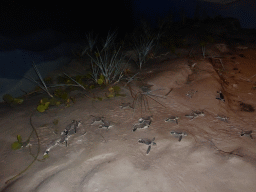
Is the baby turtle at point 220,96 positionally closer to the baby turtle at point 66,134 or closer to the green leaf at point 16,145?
the baby turtle at point 66,134

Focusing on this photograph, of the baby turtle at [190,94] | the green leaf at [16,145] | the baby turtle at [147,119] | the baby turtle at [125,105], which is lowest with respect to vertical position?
the baby turtle at [190,94]

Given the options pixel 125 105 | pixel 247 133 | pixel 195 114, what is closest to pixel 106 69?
pixel 125 105

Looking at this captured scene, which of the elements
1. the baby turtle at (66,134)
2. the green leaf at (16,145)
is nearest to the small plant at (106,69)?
the baby turtle at (66,134)

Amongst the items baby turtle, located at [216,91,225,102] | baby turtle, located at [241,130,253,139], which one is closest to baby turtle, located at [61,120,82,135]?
baby turtle, located at [241,130,253,139]

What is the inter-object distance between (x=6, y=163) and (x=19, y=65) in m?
2.30

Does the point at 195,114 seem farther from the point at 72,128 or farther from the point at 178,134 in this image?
the point at 72,128

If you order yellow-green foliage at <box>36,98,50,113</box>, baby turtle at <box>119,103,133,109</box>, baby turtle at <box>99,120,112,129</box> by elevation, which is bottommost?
baby turtle at <box>119,103,133,109</box>

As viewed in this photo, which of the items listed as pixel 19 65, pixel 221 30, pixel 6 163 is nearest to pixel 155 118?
pixel 6 163

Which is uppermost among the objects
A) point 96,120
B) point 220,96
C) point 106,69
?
point 106,69

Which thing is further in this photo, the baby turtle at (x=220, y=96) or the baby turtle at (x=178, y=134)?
the baby turtle at (x=220, y=96)

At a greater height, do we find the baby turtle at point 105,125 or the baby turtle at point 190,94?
the baby turtle at point 105,125

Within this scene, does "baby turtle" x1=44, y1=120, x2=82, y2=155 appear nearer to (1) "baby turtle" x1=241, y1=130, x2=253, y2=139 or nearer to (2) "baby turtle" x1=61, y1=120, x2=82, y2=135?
(2) "baby turtle" x1=61, y1=120, x2=82, y2=135

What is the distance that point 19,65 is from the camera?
287 centimetres

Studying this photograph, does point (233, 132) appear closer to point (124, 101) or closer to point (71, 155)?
point (124, 101)
